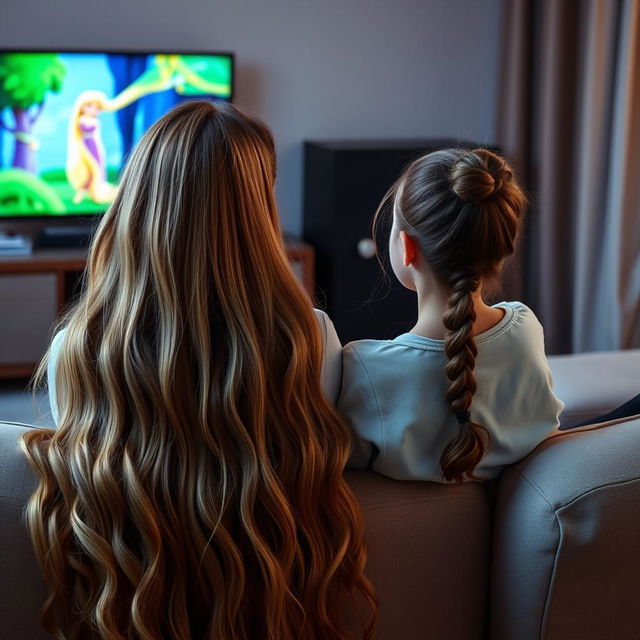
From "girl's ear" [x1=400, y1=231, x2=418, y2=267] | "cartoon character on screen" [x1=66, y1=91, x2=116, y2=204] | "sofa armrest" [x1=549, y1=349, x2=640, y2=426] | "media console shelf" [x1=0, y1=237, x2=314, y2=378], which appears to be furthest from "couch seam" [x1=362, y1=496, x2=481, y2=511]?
"cartoon character on screen" [x1=66, y1=91, x2=116, y2=204]

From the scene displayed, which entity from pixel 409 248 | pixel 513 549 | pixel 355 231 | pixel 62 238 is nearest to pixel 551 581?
pixel 513 549

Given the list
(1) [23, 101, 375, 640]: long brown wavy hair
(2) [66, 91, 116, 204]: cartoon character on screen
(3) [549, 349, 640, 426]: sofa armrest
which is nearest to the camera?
(1) [23, 101, 375, 640]: long brown wavy hair

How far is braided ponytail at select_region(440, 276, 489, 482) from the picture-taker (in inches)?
52.1

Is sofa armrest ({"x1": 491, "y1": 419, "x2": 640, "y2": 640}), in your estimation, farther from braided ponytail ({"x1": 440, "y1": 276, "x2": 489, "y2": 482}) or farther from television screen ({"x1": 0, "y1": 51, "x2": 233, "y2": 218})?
television screen ({"x1": 0, "y1": 51, "x2": 233, "y2": 218})

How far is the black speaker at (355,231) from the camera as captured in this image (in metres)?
3.72

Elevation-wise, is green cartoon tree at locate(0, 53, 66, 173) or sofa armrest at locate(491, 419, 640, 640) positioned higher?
green cartoon tree at locate(0, 53, 66, 173)

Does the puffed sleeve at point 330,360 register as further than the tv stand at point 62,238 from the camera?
No

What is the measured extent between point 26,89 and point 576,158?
2145 mm

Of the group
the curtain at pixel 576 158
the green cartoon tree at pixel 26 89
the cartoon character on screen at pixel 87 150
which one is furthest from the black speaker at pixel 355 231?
the green cartoon tree at pixel 26 89

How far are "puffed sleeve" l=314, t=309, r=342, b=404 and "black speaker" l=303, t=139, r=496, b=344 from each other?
90.4 inches

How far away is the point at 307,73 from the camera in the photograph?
3998 millimetres

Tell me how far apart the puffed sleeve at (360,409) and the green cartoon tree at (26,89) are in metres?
2.56

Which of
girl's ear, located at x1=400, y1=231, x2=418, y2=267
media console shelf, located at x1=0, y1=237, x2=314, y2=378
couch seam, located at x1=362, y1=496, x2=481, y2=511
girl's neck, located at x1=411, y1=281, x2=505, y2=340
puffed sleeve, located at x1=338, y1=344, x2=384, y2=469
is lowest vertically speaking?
media console shelf, located at x1=0, y1=237, x2=314, y2=378

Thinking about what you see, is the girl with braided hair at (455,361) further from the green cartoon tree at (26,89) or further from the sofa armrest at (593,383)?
the green cartoon tree at (26,89)
